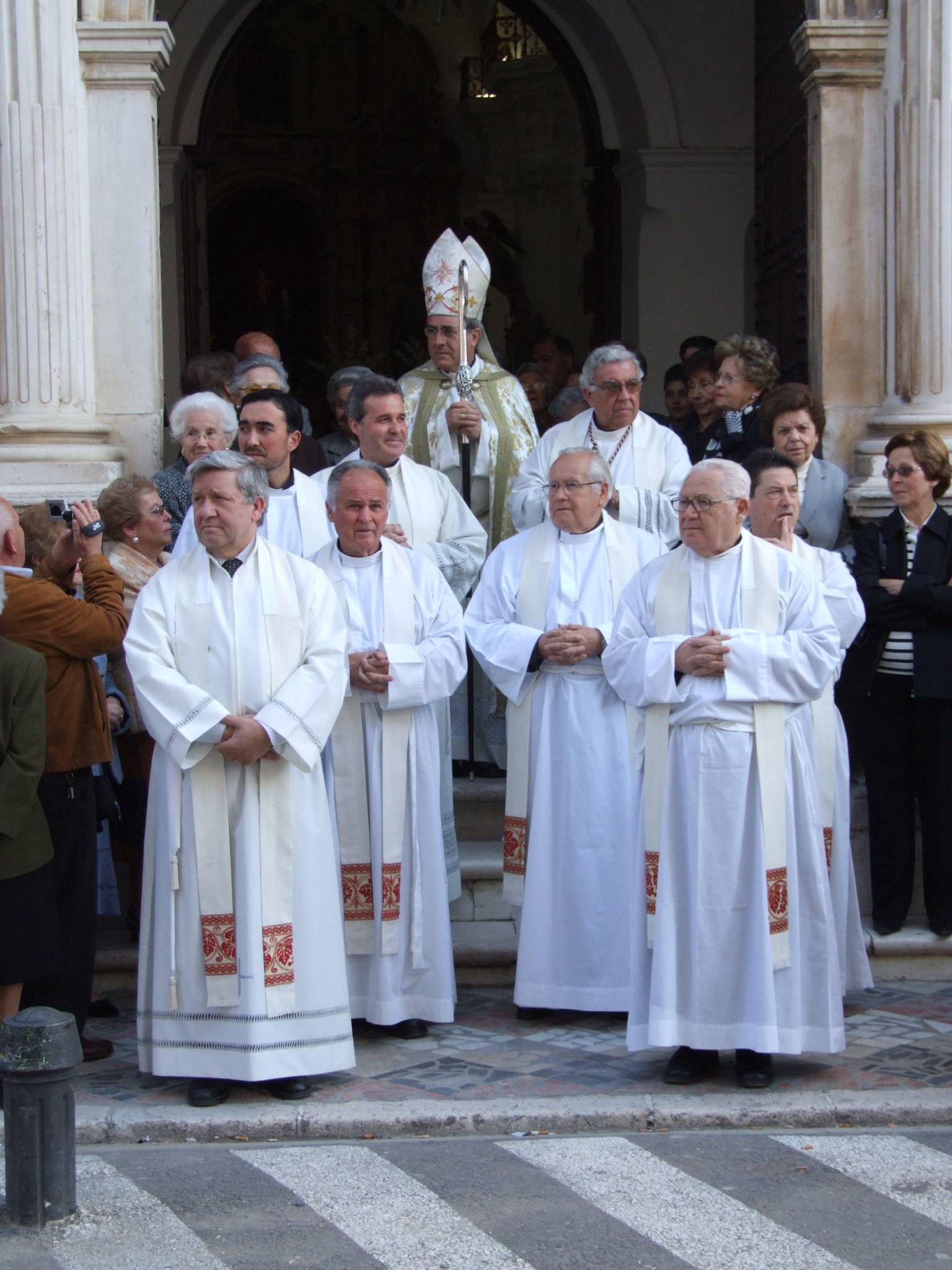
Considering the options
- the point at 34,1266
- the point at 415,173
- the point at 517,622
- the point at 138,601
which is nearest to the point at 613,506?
A: the point at 517,622

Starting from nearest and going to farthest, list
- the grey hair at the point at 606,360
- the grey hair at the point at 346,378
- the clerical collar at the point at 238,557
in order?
1. the clerical collar at the point at 238,557
2. the grey hair at the point at 606,360
3. the grey hair at the point at 346,378

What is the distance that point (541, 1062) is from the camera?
18.8ft

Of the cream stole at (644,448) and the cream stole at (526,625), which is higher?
the cream stole at (644,448)

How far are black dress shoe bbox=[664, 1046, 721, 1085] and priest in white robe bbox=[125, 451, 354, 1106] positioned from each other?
101cm

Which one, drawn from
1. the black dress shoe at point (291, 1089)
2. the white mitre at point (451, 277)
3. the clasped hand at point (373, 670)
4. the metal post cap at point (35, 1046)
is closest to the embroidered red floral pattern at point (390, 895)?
the clasped hand at point (373, 670)

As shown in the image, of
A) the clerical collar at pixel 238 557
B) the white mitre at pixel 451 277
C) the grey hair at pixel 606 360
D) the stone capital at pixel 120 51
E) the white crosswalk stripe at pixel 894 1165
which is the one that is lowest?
the white crosswalk stripe at pixel 894 1165

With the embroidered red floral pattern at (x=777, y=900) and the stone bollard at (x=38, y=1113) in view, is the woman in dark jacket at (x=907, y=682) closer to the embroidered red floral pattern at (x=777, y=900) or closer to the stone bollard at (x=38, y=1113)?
the embroidered red floral pattern at (x=777, y=900)

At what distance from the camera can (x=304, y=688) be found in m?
5.41

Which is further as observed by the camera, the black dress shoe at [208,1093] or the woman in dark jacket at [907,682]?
the woman in dark jacket at [907,682]

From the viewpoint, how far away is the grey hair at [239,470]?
5414 millimetres

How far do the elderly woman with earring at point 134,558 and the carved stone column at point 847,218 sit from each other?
312 cm

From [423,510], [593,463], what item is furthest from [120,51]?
[593,463]

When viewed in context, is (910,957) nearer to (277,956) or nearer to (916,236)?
(277,956)

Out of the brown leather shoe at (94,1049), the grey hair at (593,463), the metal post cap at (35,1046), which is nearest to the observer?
the metal post cap at (35,1046)
